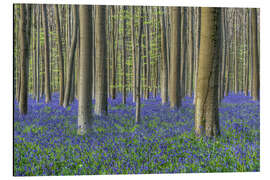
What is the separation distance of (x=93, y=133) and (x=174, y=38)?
5.33m

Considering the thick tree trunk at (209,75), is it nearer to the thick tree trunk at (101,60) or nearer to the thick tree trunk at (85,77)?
the thick tree trunk at (85,77)

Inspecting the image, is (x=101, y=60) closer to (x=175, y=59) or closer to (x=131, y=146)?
(x=175, y=59)

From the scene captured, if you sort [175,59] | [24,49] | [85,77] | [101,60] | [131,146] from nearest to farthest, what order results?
1. [131,146]
2. [85,77]
3. [24,49]
4. [101,60]
5. [175,59]

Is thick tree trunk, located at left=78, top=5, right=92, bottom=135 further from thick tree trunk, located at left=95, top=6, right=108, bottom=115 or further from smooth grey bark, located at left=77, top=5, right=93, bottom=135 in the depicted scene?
thick tree trunk, located at left=95, top=6, right=108, bottom=115

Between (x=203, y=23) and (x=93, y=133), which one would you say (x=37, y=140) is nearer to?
(x=93, y=133)

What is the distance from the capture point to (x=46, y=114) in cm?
746

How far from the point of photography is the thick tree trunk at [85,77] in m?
6.28

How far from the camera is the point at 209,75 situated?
5609mm

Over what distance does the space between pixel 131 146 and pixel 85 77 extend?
6.99 feet

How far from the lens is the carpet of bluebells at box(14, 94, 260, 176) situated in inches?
193

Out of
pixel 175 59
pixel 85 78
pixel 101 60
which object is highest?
pixel 175 59

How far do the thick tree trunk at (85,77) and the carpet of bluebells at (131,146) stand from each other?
0.92ft

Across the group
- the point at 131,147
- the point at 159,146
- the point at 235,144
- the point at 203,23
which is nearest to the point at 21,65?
the point at 131,147

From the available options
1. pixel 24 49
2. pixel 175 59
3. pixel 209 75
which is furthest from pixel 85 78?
pixel 175 59
